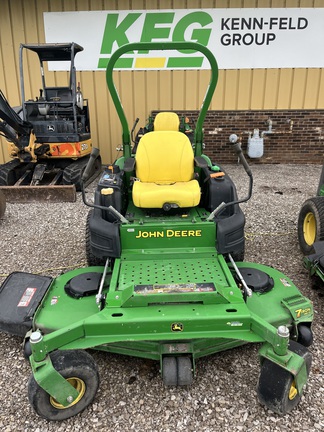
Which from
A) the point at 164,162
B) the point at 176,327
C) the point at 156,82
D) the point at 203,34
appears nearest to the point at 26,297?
the point at 176,327

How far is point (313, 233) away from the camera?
376 cm

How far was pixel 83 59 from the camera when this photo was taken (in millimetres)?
7473

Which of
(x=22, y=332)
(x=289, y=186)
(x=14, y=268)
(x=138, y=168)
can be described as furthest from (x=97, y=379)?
(x=289, y=186)

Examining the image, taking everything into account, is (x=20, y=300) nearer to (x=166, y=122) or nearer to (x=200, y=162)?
(x=200, y=162)

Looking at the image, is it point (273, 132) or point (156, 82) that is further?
point (273, 132)

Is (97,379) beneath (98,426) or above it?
above

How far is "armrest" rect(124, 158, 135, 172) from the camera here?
317 centimetres

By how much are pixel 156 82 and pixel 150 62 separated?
0.41 meters

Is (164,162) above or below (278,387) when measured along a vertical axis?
above

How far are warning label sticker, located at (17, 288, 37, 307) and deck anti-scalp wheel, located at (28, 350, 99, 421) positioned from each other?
678mm

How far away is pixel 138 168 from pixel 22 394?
1.90m

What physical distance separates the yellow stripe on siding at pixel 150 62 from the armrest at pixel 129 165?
190 inches

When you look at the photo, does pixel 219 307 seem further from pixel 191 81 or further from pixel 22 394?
pixel 191 81

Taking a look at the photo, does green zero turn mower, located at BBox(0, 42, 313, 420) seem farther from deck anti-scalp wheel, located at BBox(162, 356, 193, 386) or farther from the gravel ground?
the gravel ground
